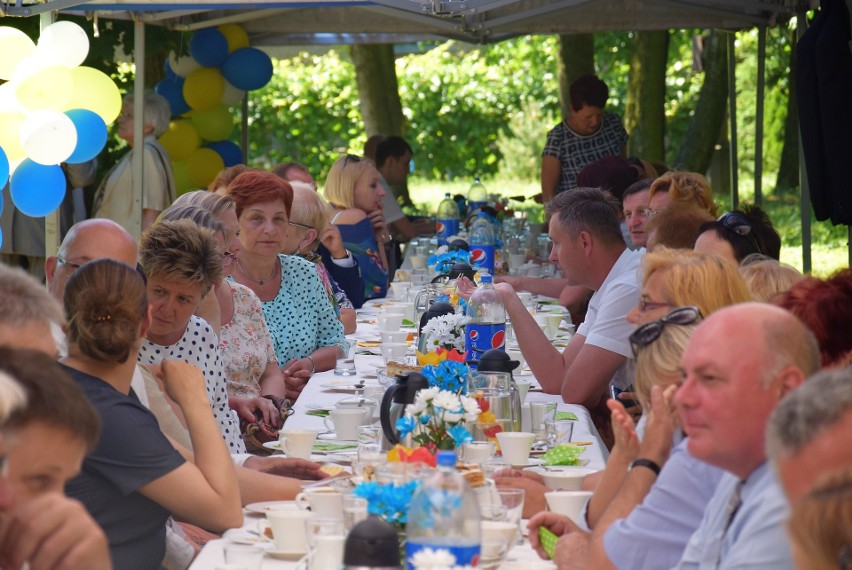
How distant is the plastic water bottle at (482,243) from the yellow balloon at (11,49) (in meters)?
2.60

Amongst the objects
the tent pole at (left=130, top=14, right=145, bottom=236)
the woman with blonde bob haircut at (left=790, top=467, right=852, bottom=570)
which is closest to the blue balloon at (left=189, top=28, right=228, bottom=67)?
the tent pole at (left=130, top=14, right=145, bottom=236)

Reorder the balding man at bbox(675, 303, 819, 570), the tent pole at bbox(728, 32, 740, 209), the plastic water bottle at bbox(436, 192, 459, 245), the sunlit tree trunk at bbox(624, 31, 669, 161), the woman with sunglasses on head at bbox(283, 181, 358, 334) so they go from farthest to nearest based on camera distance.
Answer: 1. the sunlit tree trunk at bbox(624, 31, 669, 161)
2. the tent pole at bbox(728, 32, 740, 209)
3. the plastic water bottle at bbox(436, 192, 459, 245)
4. the woman with sunglasses on head at bbox(283, 181, 358, 334)
5. the balding man at bbox(675, 303, 819, 570)

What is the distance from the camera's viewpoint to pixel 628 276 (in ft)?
14.3

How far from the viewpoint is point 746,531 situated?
1.97m

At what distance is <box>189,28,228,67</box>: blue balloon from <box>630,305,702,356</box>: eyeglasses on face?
728 cm

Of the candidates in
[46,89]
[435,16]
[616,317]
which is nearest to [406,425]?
[616,317]

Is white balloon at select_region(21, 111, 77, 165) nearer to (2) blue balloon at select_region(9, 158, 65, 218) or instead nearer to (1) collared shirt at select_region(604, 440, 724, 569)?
(2) blue balloon at select_region(9, 158, 65, 218)

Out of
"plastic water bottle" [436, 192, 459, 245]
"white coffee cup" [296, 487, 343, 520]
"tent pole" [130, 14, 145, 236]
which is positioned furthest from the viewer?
"plastic water bottle" [436, 192, 459, 245]

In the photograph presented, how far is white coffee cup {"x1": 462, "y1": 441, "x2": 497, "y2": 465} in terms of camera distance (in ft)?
9.84

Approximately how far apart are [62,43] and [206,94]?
3.49 meters

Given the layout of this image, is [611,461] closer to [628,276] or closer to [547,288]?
[628,276]

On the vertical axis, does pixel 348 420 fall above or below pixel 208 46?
below

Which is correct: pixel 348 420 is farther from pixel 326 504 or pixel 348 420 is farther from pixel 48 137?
pixel 48 137

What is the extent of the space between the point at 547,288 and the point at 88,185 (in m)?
3.57
